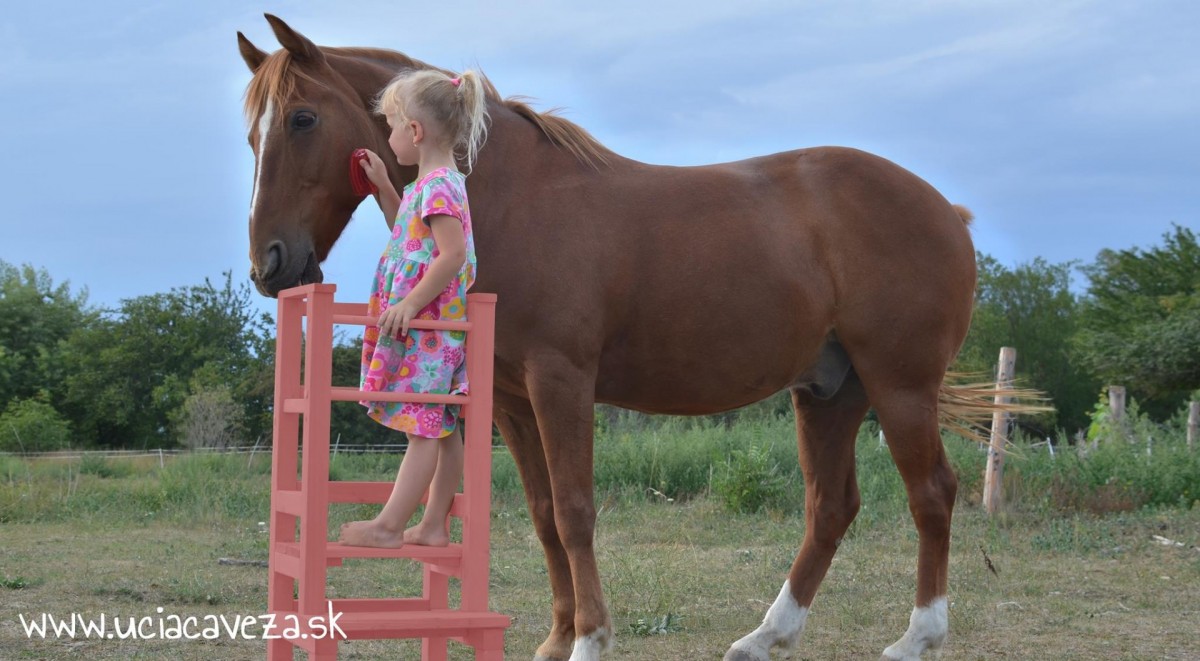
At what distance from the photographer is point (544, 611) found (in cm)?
543

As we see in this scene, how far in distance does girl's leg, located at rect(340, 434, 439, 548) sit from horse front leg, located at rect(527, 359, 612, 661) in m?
0.54

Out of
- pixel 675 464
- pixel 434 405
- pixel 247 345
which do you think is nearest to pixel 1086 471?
pixel 675 464

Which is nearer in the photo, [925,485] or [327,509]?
[327,509]

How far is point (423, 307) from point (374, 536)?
2.13ft

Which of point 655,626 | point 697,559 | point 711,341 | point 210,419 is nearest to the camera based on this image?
point 711,341

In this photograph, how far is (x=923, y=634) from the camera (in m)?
4.13

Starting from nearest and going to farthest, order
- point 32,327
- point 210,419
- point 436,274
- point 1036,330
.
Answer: point 436,274 → point 210,419 → point 32,327 → point 1036,330

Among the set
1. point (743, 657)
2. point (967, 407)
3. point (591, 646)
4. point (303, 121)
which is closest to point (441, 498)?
point (591, 646)

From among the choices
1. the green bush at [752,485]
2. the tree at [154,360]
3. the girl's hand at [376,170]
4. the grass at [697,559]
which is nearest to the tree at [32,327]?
the tree at [154,360]

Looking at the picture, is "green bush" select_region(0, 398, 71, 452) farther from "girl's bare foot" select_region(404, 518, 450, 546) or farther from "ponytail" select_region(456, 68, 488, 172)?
"girl's bare foot" select_region(404, 518, 450, 546)

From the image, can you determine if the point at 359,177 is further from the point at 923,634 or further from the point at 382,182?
the point at 923,634

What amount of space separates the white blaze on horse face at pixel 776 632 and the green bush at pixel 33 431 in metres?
28.5

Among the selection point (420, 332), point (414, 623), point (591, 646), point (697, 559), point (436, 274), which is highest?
point (436, 274)

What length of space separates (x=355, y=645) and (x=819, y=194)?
273 centimetres
